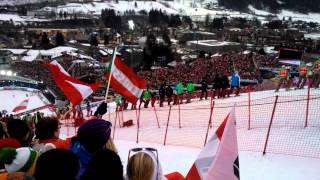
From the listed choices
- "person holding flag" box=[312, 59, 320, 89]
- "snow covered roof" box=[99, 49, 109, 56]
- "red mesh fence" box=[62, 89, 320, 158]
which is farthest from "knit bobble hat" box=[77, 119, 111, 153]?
"snow covered roof" box=[99, 49, 109, 56]

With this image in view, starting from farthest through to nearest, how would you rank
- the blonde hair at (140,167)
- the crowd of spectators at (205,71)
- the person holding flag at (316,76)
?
the crowd of spectators at (205,71)
the person holding flag at (316,76)
the blonde hair at (140,167)

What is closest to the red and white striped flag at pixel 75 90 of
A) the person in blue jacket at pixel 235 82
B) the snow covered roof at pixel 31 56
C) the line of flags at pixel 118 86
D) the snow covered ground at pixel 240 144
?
the line of flags at pixel 118 86

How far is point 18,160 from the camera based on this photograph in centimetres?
350

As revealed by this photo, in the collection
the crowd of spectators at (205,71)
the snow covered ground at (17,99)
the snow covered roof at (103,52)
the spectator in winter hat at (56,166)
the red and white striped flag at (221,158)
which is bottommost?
the snow covered roof at (103,52)

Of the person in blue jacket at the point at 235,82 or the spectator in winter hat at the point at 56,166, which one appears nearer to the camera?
the spectator in winter hat at the point at 56,166

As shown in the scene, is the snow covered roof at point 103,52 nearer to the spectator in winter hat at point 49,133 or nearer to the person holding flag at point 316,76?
the person holding flag at point 316,76

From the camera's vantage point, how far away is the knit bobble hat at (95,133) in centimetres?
362

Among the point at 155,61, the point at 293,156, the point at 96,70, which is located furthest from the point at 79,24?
the point at 293,156

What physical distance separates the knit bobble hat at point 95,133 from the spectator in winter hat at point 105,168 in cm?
58

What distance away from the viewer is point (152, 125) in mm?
15406

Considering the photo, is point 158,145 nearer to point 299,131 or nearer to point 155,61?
point 299,131

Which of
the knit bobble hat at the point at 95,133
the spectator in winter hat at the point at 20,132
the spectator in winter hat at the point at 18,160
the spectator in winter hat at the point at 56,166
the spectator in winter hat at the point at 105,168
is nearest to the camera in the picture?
the spectator in winter hat at the point at 56,166

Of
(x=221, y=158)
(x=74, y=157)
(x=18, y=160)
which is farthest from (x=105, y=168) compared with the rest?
(x=221, y=158)

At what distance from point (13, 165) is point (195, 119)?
11.5 metres
